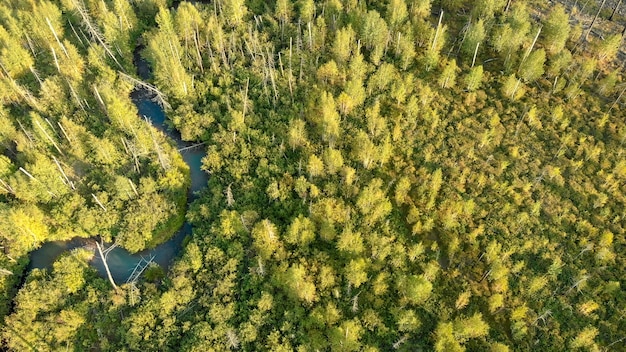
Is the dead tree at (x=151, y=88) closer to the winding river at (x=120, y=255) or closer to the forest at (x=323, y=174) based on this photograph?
the forest at (x=323, y=174)

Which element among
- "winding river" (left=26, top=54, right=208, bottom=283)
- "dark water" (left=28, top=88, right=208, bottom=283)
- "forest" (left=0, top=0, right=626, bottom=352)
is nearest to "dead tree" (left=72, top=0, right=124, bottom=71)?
"forest" (left=0, top=0, right=626, bottom=352)

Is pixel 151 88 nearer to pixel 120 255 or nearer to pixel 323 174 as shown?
pixel 120 255

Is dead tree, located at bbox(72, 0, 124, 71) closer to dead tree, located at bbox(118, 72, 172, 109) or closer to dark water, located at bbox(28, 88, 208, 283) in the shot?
dead tree, located at bbox(118, 72, 172, 109)

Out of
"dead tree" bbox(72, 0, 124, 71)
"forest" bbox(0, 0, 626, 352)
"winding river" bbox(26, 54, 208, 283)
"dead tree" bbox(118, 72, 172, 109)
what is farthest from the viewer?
"dead tree" bbox(72, 0, 124, 71)

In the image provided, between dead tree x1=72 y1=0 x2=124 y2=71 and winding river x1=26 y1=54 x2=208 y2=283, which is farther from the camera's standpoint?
dead tree x1=72 y1=0 x2=124 y2=71

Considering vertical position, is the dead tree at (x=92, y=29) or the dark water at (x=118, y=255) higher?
the dead tree at (x=92, y=29)

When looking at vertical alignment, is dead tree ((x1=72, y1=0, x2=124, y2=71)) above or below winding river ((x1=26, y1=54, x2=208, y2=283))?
above

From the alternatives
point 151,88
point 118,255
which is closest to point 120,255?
point 118,255

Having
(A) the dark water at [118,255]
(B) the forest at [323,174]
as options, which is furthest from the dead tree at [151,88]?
(A) the dark water at [118,255]

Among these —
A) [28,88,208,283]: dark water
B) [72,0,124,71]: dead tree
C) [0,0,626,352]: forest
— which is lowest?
[28,88,208,283]: dark water
